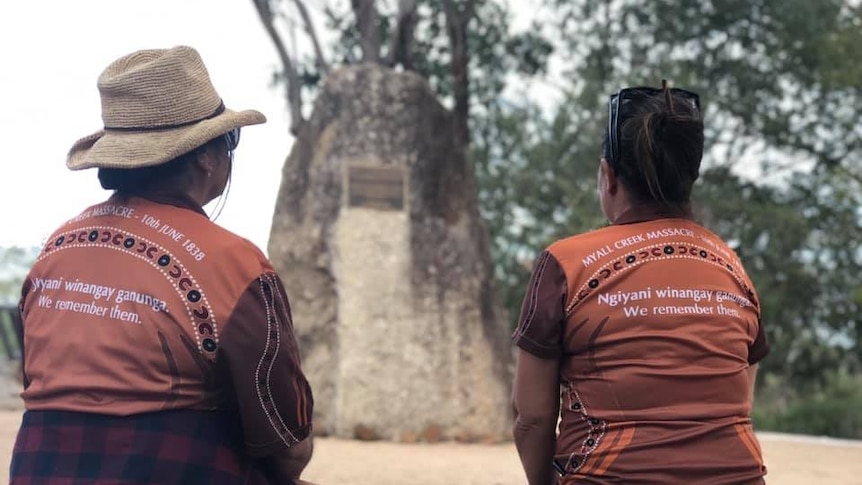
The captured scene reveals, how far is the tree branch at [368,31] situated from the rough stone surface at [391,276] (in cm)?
159

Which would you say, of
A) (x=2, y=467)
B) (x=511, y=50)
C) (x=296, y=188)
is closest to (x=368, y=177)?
(x=296, y=188)

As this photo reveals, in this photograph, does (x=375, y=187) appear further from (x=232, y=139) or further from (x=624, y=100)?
(x=624, y=100)

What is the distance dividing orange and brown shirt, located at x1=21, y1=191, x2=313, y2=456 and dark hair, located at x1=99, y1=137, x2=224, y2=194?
8 centimetres

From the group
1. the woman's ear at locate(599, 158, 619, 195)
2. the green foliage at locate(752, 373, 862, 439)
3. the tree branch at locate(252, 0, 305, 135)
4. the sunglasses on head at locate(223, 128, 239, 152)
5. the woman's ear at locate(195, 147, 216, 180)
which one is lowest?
the green foliage at locate(752, 373, 862, 439)

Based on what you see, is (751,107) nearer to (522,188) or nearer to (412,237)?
(522,188)

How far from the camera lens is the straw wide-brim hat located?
2107mm

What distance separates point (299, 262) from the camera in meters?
7.68

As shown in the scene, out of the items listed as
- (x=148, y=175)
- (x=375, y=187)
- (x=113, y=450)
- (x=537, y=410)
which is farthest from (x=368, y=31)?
(x=113, y=450)

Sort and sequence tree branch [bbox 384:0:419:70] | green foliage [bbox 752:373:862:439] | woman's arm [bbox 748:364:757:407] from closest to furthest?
woman's arm [bbox 748:364:757:407] → tree branch [bbox 384:0:419:70] → green foliage [bbox 752:373:862:439]

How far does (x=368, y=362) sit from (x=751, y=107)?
8.11 m

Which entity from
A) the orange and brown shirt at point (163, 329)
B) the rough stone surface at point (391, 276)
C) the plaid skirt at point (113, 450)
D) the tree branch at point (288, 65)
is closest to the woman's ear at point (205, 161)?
the orange and brown shirt at point (163, 329)

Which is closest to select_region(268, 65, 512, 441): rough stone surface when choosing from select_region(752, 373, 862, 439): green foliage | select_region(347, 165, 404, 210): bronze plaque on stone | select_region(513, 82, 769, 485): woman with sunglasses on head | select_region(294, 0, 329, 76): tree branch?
select_region(347, 165, 404, 210): bronze plaque on stone

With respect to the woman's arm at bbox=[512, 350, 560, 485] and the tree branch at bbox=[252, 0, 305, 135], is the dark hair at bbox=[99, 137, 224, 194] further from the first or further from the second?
the tree branch at bbox=[252, 0, 305, 135]

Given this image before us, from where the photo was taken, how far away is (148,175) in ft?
7.06
